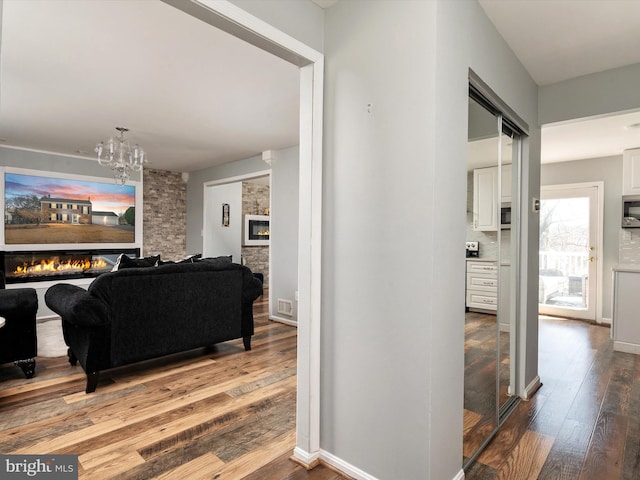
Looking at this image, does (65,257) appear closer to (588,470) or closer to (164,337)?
(164,337)

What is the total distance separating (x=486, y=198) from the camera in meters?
2.28

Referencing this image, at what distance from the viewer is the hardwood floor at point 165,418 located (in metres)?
1.98

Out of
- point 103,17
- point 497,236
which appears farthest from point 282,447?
point 103,17

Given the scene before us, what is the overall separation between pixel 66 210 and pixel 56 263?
845 mm

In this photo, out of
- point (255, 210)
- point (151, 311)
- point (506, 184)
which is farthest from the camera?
point (255, 210)

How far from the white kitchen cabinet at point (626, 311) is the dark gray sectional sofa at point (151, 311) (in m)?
4.04

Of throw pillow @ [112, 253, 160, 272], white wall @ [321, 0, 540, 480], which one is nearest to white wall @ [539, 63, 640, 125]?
white wall @ [321, 0, 540, 480]

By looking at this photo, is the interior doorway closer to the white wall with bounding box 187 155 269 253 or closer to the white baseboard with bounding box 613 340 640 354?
the white baseboard with bounding box 613 340 640 354

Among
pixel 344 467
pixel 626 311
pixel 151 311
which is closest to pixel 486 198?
pixel 344 467

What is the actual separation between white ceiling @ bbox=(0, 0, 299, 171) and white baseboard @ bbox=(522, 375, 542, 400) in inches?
121

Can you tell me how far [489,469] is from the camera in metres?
1.97

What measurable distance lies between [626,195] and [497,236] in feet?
12.7

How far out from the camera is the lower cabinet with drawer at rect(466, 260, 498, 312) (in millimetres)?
2132

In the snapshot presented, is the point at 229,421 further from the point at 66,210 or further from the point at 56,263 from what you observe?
the point at 66,210
